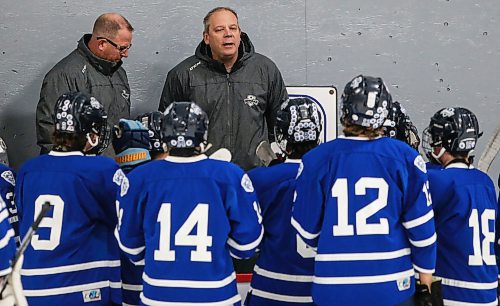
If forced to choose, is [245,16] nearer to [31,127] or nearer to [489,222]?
[31,127]

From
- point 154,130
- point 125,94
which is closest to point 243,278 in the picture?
point 154,130

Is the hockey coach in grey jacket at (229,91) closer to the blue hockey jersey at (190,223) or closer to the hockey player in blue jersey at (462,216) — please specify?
the hockey player in blue jersey at (462,216)

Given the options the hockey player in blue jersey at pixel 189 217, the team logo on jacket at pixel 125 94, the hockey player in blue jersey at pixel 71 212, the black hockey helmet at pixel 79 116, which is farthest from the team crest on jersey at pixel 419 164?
the team logo on jacket at pixel 125 94

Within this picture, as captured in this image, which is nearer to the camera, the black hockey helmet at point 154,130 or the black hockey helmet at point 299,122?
the black hockey helmet at point 299,122

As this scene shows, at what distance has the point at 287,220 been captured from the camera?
2889 millimetres

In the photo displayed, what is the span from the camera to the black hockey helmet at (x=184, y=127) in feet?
8.55

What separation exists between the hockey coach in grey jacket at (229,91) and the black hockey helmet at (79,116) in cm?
128

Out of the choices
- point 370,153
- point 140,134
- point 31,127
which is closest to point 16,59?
point 31,127

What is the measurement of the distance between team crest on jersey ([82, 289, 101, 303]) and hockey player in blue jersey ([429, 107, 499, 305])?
4.32 ft

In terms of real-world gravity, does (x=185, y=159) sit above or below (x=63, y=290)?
above

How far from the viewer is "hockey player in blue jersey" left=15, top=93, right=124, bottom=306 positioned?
2895 mm

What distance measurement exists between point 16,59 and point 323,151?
274 centimetres

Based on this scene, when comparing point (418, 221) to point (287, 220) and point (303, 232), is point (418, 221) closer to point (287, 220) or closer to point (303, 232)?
point (303, 232)

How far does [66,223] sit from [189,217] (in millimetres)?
593
